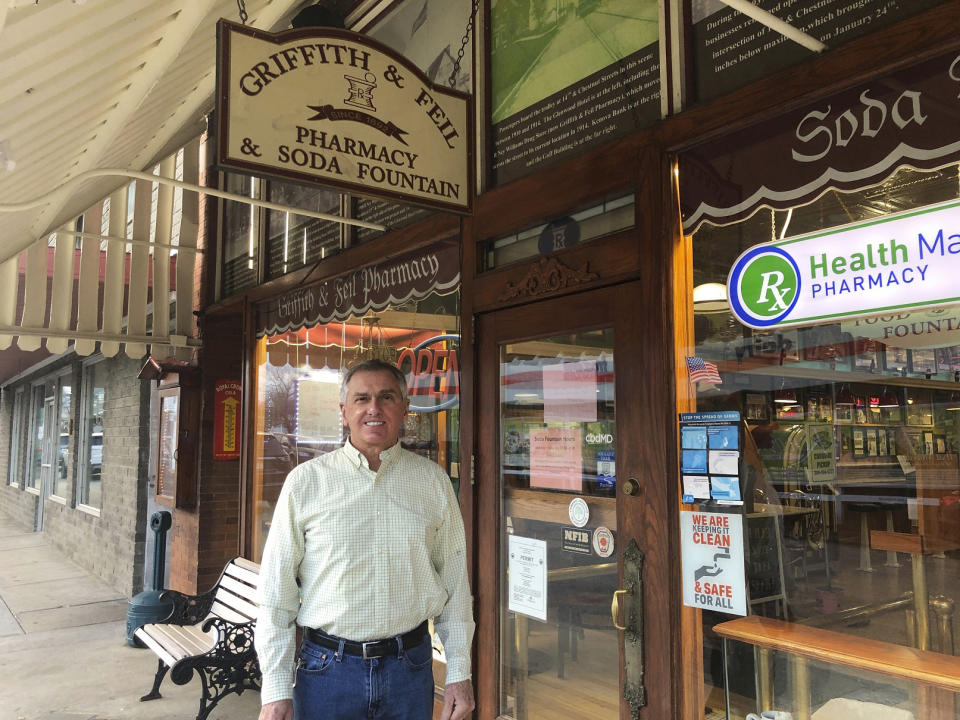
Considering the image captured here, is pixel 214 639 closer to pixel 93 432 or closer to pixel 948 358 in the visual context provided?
pixel 948 358

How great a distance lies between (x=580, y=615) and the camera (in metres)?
3.38

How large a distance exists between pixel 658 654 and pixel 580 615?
0.52 m

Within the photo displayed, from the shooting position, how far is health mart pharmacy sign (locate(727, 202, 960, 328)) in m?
2.29

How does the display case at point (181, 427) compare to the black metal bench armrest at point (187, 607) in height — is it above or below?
above

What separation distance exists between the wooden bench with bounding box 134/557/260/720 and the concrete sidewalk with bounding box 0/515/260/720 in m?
0.18

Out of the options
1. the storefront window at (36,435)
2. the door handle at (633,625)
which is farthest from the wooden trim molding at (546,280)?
the storefront window at (36,435)

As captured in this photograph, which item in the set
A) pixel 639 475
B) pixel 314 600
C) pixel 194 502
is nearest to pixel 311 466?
pixel 314 600

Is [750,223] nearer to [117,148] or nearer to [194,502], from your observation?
[117,148]

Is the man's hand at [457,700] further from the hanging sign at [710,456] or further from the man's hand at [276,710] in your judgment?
the hanging sign at [710,456]

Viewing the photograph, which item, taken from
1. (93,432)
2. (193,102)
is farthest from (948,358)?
(93,432)

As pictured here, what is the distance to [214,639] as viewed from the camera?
5254mm

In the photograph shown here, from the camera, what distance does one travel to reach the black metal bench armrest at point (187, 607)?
5.58 m

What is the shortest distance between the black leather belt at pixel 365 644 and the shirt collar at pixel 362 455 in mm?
527

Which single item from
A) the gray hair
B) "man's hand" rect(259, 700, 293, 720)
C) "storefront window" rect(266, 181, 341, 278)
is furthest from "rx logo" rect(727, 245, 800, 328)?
"storefront window" rect(266, 181, 341, 278)
